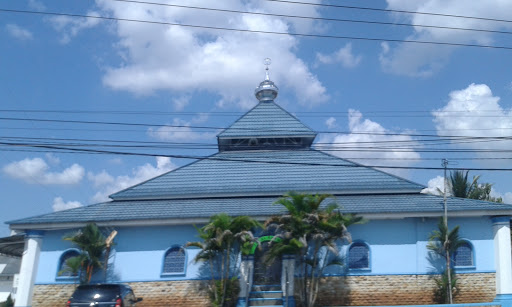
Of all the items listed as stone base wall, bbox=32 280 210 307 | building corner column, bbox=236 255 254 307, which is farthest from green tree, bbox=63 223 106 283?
building corner column, bbox=236 255 254 307

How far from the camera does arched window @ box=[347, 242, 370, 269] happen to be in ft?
60.1

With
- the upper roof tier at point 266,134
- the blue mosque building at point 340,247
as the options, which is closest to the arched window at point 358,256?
Answer: the blue mosque building at point 340,247

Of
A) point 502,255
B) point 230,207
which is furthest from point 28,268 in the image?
point 502,255

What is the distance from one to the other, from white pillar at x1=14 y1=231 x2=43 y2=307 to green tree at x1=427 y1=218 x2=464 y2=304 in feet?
49.8

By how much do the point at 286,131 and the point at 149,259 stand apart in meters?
9.38

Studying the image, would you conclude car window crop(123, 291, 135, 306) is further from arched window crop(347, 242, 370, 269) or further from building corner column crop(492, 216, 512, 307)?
building corner column crop(492, 216, 512, 307)

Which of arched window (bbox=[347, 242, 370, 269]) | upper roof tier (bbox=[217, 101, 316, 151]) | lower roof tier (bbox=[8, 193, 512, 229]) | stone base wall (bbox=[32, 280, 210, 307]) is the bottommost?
stone base wall (bbox=[32, 280, 210, 307])

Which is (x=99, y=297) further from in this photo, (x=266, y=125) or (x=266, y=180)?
(x=266, y=125)

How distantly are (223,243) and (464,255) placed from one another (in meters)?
9.23

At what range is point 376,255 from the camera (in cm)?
1830

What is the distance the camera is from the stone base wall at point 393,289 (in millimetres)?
17641

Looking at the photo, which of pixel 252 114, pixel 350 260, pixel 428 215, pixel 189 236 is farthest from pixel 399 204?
pixel 252 114

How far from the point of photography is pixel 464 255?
18156 mm

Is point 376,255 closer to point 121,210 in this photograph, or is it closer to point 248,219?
point 248,219
